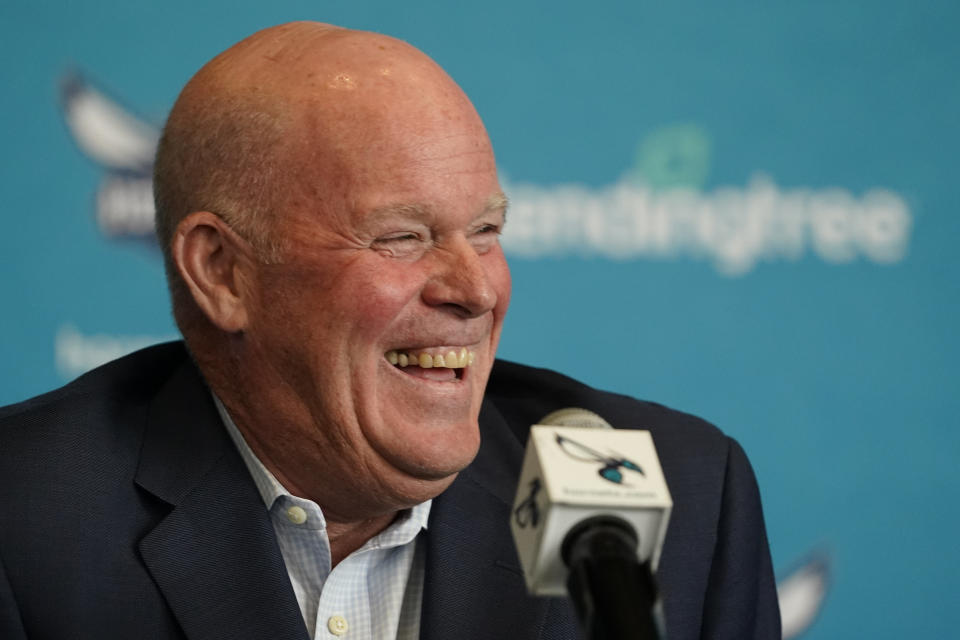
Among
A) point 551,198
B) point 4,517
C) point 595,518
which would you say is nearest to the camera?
point 595,518

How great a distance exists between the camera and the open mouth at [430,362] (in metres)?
1.86

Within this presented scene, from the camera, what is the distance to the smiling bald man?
5.97 feet

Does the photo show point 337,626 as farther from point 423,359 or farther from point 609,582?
point 609,582

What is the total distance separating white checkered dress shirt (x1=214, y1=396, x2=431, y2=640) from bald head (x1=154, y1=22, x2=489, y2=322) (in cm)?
39

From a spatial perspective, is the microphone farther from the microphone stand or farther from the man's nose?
the man's nose

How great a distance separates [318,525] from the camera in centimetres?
193

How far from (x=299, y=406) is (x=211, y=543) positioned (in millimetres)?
247

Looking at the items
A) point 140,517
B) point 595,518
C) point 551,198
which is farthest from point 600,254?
point 595,518

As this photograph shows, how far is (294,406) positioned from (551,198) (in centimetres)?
108

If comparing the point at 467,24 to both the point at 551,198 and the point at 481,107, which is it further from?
the point at 551,198

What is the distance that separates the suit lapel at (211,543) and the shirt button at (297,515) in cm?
4

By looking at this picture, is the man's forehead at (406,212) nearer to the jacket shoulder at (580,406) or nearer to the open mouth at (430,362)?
the open mouth at (430,362)

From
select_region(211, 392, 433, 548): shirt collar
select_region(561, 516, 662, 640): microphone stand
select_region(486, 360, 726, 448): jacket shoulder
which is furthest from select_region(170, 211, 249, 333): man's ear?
select_region(561, 516, 662, 640): microphone stand

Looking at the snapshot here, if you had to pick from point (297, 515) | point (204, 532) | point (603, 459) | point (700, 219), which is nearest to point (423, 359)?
point (297, 515)
